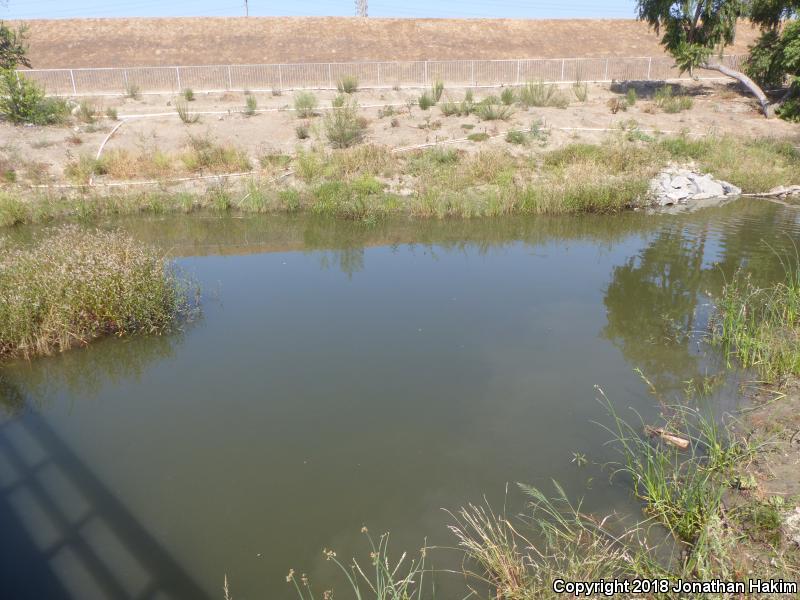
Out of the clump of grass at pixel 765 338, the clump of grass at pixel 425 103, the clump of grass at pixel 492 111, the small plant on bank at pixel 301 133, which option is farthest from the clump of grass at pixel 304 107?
the clump of grass at pixel 765 338

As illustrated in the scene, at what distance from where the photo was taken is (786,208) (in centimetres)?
1411

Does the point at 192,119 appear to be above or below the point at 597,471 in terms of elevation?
above

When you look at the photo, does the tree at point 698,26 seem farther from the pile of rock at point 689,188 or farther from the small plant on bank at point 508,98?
the pile of rock at point 689,188

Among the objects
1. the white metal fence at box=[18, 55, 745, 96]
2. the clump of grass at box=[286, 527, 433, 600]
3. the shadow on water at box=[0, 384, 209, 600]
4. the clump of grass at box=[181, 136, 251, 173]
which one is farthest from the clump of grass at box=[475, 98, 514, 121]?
the clump of grass at box=[286, 527, 433, 600]

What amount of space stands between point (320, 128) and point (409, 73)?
12.2m

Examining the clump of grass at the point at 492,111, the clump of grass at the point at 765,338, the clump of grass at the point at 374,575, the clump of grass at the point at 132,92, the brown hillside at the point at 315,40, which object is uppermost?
the brown hillside at the point at 315,40

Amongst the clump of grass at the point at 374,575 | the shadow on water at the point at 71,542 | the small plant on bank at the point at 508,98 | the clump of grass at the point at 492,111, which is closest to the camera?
the clump of grass at the point at 374,575

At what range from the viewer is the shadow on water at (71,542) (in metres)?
3.67

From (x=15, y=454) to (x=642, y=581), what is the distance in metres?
5.22

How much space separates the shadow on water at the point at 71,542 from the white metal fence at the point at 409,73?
25.7 m

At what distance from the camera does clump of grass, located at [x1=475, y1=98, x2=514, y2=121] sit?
20.3 m

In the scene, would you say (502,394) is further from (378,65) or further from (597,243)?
(378,65)

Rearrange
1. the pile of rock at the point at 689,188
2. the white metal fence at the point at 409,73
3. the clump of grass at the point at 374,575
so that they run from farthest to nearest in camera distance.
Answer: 1. the white metal fence at the point at 409,73
2. the pile of rock at the point at 689,188
3. the clump of grass at the point at 374,575

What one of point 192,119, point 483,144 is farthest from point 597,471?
point 192,119
